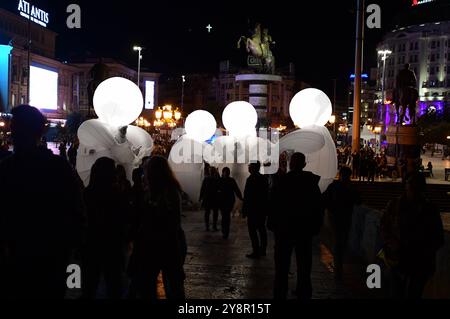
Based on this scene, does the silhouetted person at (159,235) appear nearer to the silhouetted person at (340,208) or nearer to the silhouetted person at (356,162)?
the silhouetted person at (340,208)

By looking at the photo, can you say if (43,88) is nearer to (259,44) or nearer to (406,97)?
(259,44)

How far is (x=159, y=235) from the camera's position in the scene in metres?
5.29

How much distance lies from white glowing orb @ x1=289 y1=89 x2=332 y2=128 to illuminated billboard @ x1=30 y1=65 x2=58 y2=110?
58520 millimetres

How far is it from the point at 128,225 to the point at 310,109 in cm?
846

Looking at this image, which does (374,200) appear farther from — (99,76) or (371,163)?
(99,76)

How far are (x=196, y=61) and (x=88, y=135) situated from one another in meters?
119

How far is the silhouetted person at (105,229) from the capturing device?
586 centimetres

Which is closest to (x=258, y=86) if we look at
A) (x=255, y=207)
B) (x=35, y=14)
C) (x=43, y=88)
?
(x=255, y=207)

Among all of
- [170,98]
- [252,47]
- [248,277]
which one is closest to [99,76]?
[248,277]

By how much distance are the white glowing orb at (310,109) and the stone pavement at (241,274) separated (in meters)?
3.24

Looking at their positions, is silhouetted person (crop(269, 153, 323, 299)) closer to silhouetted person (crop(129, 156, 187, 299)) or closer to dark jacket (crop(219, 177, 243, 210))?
silhouetted person (crop(129, 156, 187, 299))

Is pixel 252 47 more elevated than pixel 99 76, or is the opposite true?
pixel 252 47

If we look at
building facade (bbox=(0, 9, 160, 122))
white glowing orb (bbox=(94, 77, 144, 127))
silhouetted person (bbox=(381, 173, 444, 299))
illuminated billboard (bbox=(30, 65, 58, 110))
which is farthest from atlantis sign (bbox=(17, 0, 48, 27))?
silhouetted person (bbox=(381, 173, 444, 299))

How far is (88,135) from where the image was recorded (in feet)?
38.6
